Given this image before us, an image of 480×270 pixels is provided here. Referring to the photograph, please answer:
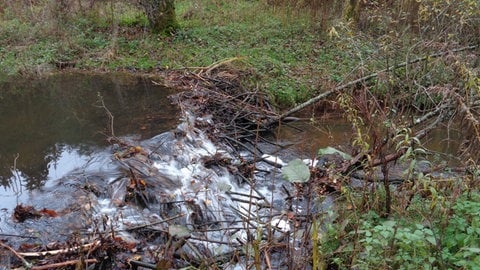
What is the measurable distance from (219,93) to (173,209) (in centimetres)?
401

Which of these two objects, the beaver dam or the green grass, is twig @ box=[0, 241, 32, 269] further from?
the green grass

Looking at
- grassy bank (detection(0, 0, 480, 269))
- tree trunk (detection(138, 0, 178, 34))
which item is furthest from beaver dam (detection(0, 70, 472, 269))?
tree trunk (detection(138, 0, 178, 34))

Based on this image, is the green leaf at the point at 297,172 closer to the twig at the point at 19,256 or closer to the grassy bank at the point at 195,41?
the twig at the point at 19,256

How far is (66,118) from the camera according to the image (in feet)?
25.6

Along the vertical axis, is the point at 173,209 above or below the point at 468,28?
below

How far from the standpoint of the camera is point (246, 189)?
6.26 metres

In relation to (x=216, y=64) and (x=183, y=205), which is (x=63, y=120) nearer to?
(x=183, y=205)

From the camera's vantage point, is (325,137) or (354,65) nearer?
(325,137)

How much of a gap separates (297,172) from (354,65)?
8.12m

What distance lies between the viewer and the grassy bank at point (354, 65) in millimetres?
3896

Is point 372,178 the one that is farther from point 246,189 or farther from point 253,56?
point 253,56

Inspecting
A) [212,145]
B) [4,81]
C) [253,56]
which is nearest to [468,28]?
[212,145]

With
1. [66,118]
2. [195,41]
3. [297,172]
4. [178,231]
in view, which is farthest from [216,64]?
[297,172]

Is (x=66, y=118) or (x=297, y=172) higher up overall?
(x=297, y=172)
